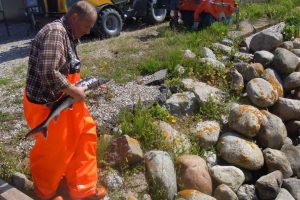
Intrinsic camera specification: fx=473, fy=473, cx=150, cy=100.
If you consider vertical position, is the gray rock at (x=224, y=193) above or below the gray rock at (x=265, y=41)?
below

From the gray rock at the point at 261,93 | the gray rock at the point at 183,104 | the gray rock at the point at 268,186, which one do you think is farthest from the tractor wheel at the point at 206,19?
the gray rock at the point at 268,186

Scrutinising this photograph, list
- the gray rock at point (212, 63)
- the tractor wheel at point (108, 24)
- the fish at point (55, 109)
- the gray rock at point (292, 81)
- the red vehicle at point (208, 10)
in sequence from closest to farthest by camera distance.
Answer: the fish at point (55, 109) → the gray rock at point (212, 63) → the gray rock at point (292, 81) → the red vehicle at point (208, 10) → the tractor wheel at point (108, 24)

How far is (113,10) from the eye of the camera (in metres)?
10.4

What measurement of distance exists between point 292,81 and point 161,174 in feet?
12.8

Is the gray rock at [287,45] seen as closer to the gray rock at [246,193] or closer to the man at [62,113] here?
the gray rock at [246,193]

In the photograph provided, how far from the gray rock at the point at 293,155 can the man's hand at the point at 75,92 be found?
141 inches

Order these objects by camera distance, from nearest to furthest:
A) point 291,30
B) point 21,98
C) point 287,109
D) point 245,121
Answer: point 245,121, point 21,98, point 287,109, point 291,30

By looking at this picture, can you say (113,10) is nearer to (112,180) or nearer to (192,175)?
(192,175)

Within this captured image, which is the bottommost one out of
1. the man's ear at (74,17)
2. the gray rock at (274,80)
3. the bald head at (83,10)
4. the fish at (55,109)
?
the gray rock at (274,80)

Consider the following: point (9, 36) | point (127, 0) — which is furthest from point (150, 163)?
point (9, 36)

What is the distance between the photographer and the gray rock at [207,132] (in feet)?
20.3

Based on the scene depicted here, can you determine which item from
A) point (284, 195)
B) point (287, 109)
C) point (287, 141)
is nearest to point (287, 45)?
point (287, 109)

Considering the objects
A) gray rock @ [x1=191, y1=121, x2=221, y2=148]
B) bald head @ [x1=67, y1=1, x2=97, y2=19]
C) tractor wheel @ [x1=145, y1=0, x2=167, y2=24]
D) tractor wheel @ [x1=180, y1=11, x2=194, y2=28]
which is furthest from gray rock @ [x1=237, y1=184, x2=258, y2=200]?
tractor wheel @ [x1=145, y1=0, x2=167, y2=24]

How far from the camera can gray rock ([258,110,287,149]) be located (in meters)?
6.68
